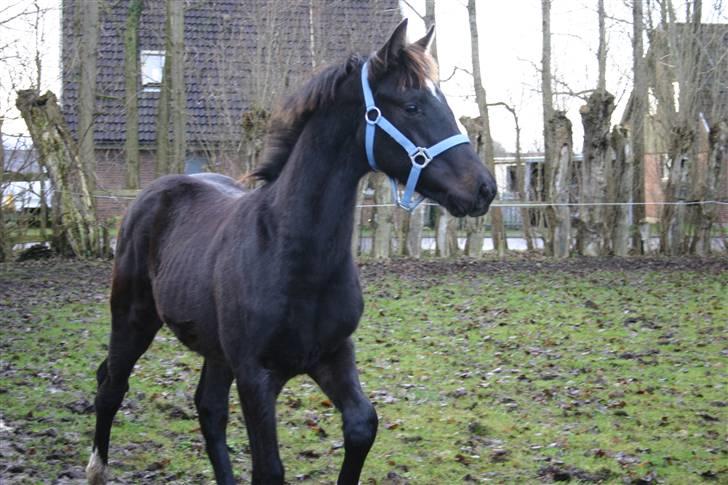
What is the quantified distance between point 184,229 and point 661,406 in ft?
12.7

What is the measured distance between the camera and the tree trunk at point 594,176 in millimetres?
18672

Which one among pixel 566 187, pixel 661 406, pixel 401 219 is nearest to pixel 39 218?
pixel 401 219

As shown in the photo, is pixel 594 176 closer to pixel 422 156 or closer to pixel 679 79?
pixel 679 79

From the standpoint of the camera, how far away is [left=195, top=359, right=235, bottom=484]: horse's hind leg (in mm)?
5152

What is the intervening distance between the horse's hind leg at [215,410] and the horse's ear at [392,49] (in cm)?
195

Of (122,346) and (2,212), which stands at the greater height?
(2,212)

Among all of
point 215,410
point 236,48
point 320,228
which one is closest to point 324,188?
point 320,228

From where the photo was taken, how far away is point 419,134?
4.16 metres

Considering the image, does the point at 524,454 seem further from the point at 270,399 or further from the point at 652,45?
the point at 652,45

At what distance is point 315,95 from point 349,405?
1.46 metres

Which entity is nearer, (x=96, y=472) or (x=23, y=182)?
(x=96, y=472)

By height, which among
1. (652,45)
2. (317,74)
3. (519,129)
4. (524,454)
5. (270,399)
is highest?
(652,45)

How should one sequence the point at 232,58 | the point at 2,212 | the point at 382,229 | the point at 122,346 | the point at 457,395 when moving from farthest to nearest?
the point at 232,58
the point at 382,229
the point at 2,212
the point at 457,395
the point at 122,346

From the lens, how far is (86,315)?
37.8 ft
